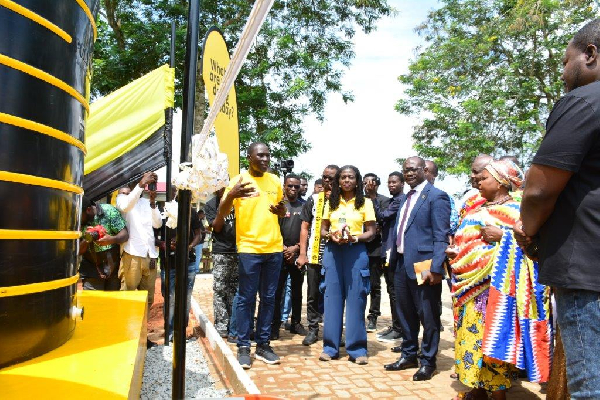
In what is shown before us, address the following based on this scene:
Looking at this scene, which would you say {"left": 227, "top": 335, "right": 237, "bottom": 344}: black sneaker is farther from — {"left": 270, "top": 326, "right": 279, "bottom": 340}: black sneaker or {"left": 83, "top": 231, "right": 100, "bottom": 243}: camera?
{"left": 83, "top": 231, "right": 100, "bottom": 243}: camera

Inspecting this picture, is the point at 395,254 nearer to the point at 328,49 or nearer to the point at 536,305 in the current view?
the point at 536,305

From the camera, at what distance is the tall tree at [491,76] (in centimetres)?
1448

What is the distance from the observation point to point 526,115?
15.4 metres

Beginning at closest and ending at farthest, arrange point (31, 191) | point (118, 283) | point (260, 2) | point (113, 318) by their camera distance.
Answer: point (260, 2) < point (31, 191) < point (113, 318) < point (118, 283)

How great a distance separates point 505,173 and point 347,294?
2184 mm

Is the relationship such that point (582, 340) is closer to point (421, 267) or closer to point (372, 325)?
point (421, 267)

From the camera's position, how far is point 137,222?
5699 millimetres

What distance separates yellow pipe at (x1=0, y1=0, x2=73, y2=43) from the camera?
2104 mm

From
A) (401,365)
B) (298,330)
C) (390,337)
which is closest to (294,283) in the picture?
(298,330)

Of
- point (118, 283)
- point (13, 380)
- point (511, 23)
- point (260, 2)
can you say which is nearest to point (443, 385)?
point (118, 283)

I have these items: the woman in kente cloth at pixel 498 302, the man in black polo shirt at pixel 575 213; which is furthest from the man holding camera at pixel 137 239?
the man in black polo shirt at pixel 575 213

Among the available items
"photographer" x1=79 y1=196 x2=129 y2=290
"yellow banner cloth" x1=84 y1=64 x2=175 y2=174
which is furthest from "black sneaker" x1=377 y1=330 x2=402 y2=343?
"yellow banner cloth" x1=84 y1=64 x2=175 y2=174

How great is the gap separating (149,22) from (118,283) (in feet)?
33.9

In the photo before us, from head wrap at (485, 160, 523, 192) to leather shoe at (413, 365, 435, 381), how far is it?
6.25ft
